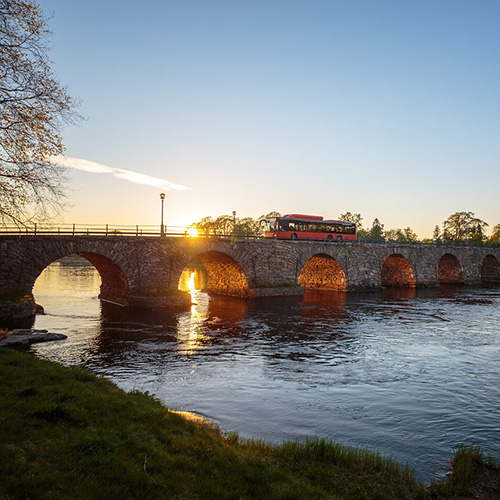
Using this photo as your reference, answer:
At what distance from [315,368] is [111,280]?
24583 millimetres

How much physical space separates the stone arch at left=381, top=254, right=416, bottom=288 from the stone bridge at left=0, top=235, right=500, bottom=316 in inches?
5.8

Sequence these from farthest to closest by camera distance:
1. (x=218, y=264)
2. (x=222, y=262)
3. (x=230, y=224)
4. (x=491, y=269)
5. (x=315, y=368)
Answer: (x=230, y=224) < (x=491, y=269) < (x=218, y=264) < (x=222, y=262) < (x=315, y=368)

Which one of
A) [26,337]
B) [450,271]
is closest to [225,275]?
[26,337]

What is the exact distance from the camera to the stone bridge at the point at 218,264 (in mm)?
27531

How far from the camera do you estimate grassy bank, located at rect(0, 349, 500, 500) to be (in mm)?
5781

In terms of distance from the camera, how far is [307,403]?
1312 cm

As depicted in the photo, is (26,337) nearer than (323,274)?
Yes

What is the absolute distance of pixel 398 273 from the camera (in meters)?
61.2

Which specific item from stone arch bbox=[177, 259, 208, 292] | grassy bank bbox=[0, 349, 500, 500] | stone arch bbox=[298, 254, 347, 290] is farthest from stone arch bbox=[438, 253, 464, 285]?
grassy bank bbox=[0, 349, 500, 500]

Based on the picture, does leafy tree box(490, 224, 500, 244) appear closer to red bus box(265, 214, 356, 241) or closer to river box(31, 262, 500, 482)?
red bus box(265, 214, 356, 241)

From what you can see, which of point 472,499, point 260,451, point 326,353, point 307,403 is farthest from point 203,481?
point 326,353

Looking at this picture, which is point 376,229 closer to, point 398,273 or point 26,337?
point 398,273

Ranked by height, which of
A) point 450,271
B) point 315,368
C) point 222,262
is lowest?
point 315,368

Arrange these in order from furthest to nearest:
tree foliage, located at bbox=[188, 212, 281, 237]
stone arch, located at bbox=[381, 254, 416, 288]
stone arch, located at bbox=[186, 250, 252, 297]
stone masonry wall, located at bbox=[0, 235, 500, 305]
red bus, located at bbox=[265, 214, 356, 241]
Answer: tree foliage, located at bbox=[188, 212, 281, 237], stone arch, located at bbox=[381, 254, 416, 288], red bus, located at bbox=[265, 214, 356, 241], stone arch, located at bbox=[186, 250, 252, 297], stone masonry wall, located at bbox=[0, 235, 500, 305]
